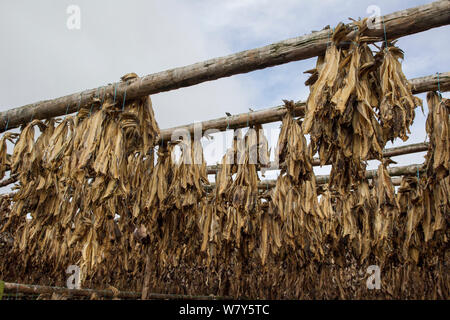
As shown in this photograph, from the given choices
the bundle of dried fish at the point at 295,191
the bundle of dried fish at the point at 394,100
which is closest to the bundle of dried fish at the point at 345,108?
the bundle of dried fish at the point at 394,100

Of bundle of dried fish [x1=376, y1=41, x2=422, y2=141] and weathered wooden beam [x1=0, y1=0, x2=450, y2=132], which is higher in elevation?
weathered wooden beam [x1=0, y1=0, x2=450, y2=132]

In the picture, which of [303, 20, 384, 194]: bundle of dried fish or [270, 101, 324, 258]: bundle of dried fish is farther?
[270, 101, 324, 258]: bundle of dried fish

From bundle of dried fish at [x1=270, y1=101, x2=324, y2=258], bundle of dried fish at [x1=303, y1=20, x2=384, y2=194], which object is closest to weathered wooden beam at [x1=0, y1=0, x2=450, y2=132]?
bundle of dried fish at [x1=303, y1=20, x2=384, y2=194]

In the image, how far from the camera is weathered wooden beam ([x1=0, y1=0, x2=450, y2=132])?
2.04 meters

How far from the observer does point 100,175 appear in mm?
2898

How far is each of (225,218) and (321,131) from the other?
2.80m

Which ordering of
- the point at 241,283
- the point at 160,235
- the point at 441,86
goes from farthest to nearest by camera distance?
1. the point at 241,283
2. the point at 160,235
3. the point at 441,86

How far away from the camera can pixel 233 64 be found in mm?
2559

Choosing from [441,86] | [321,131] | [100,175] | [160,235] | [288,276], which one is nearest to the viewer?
[321,131]

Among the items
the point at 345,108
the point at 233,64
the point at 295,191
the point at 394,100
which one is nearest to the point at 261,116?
the point at 233,64

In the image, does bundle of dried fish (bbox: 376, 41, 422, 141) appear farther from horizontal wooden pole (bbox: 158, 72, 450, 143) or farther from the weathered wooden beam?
horizontal wooden pole (bbox: 158, 72, 450, 143)

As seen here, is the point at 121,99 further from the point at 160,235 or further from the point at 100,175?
the point at 160,235

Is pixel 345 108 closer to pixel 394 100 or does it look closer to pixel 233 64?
pixel 394 100
